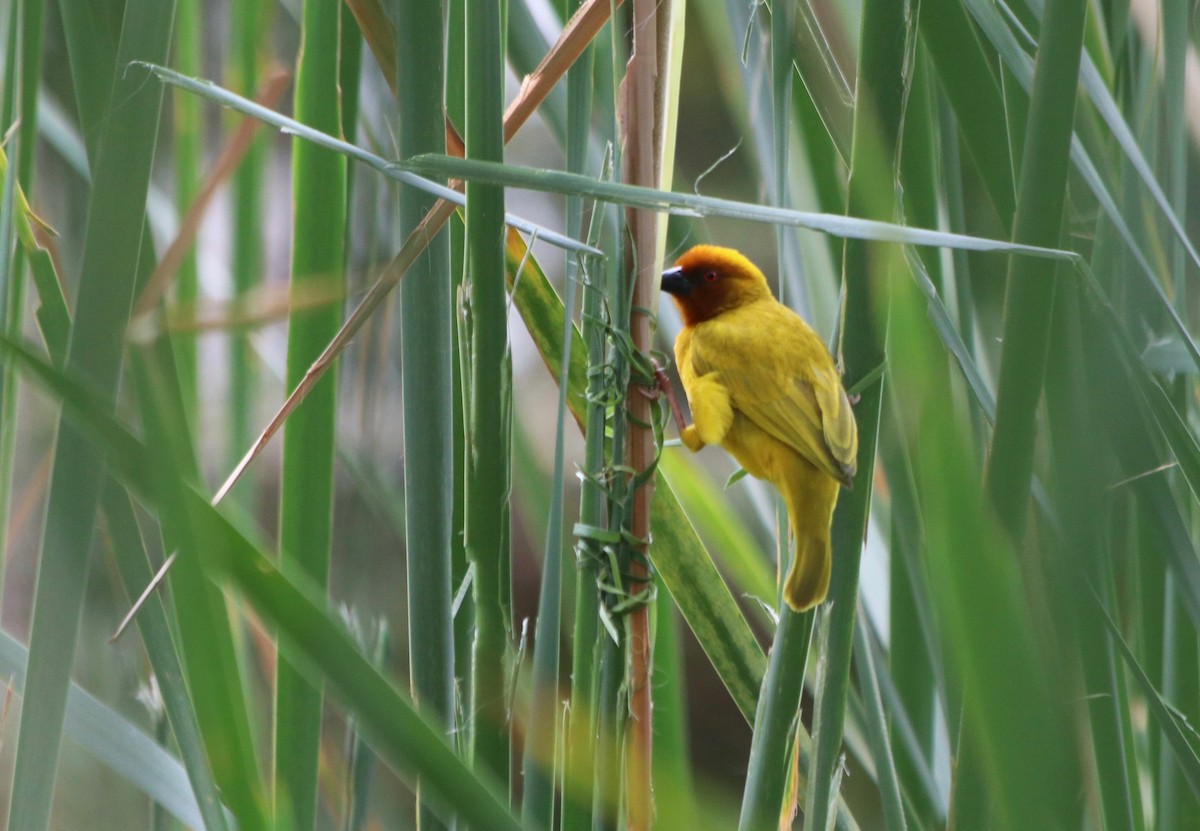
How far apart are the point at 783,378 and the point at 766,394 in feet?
0.08

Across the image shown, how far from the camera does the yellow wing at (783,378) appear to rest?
0.90 meters

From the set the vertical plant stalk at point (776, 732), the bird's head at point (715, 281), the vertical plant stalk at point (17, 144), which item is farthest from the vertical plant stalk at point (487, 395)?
the bird's head at point (715, 281)

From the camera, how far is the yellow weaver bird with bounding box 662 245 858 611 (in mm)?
900

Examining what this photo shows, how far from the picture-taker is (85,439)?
1.63 ft

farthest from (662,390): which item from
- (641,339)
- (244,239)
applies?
(244,239)

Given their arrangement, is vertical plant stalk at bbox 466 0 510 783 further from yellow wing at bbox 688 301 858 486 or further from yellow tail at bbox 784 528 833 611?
yellow wing at bbox 688 301 858 486

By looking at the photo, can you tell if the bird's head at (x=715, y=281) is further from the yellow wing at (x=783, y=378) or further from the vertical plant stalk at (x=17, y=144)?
the vertical plant stalk at (x=17, y=144)

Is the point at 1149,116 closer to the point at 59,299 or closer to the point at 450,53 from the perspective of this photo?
the point at 450,53

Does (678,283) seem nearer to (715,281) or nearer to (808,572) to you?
(715,281)

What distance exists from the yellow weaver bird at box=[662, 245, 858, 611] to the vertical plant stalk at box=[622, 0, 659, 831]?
11 centimetres

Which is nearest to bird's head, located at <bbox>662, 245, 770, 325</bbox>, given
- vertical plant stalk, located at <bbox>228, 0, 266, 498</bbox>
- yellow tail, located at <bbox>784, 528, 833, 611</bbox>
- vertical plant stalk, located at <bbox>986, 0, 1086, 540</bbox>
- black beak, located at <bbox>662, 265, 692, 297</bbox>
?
black beak, located at <bbox>662, 265, 692, 297</bbox>

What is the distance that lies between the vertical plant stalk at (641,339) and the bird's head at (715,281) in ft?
1.92

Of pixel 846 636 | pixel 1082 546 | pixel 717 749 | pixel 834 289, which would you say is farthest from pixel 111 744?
pixel 717 749

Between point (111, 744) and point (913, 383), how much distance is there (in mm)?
536
